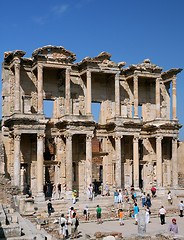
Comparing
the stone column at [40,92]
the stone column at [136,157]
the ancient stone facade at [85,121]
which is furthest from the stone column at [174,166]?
the stone column at [40,92]

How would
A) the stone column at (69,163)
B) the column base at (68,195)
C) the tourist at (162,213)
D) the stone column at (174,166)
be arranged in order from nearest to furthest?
1. the tourist at (162,213)
2. the column base at (68,195)
3. the stone column at (69,163)
4. the stone column at (174,166)

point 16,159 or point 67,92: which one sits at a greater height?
point 67,92

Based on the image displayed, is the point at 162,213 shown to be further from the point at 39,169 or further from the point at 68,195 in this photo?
the point at 39,169

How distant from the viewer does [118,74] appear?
2989 cm

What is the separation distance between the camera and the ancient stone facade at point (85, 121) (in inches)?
1065

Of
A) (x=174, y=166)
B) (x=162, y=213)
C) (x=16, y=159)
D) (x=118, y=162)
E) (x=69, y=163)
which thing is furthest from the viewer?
(x=174, y=166)

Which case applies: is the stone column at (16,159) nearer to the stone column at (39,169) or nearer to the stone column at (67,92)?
the stone column at (39,169)

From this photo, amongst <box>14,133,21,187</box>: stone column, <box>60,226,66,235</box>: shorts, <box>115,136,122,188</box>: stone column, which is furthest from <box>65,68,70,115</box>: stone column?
<box>60,226,66,235</box>: shorts

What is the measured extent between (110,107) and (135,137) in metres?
3.51

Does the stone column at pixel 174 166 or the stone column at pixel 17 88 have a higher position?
the stone column at pixel 17 88

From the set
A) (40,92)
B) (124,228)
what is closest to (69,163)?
(40,92)

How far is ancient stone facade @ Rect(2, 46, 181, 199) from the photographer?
88.8 feet

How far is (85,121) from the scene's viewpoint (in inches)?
1091

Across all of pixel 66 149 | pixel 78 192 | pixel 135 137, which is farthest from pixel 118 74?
pixel 78 192
